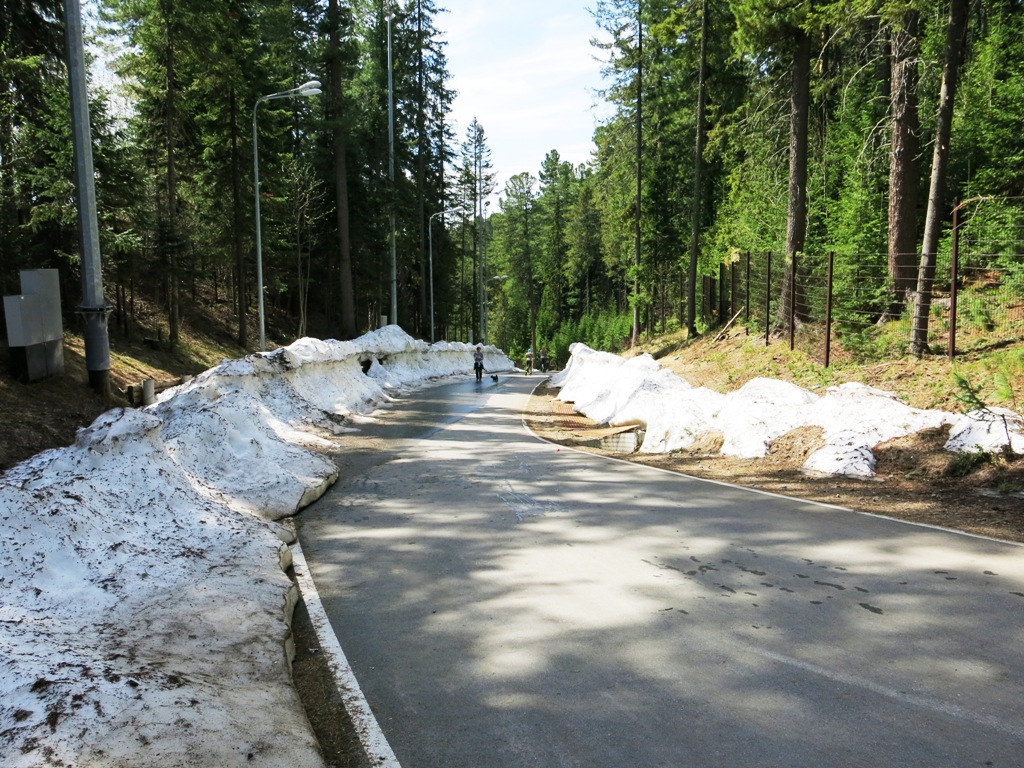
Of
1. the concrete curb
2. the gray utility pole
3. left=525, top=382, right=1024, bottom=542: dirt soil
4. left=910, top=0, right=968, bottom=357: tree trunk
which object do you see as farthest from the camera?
left=910, top=0, right=968, bottom=357: tree trunk

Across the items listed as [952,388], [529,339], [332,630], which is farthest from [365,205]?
[529,339]

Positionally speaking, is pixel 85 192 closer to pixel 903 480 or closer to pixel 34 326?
pixel 34 326

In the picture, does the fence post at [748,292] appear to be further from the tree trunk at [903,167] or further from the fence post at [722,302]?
the tree trunk at [903,167]

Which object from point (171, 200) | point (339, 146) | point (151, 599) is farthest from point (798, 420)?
point (339, 146)

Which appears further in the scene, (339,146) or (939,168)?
(339,146)

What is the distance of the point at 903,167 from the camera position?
1634 centimetres

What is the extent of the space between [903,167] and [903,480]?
9.19m

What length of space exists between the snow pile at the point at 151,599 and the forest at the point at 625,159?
979cm

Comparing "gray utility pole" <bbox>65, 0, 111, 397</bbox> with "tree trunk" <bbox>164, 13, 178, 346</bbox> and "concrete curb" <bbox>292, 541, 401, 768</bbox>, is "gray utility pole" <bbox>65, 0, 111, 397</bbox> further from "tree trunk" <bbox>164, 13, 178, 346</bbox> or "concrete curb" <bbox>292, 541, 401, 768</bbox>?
"tree trunk" <bbox>164, 13, 178, 346</bbox>

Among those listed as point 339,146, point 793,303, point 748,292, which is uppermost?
point 339,146

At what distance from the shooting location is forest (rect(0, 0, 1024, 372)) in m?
16.6

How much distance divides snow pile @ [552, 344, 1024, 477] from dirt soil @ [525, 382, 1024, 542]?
0.73ft

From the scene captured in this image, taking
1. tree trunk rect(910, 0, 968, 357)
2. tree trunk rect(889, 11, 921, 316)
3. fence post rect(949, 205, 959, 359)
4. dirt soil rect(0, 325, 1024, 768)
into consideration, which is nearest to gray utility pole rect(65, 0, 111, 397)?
dirt soil rect(0, 325, 1024, 768)

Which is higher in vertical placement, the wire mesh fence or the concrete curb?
the wire mesh fence
